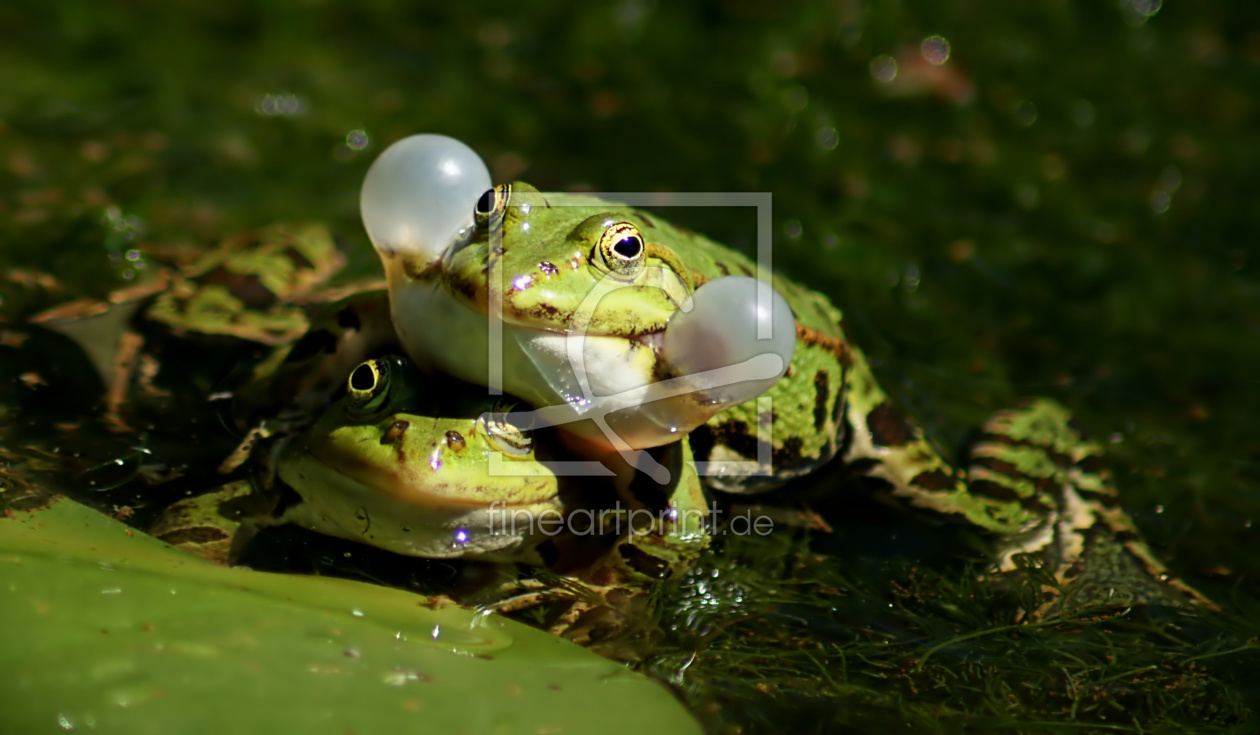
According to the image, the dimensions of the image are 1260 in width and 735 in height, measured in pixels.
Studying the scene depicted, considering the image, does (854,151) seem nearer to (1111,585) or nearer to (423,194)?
(1111,585)

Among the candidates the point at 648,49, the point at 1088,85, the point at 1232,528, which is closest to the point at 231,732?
the point at 1232,528

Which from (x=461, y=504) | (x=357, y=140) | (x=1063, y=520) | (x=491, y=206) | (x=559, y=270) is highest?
(x=357, y=140)

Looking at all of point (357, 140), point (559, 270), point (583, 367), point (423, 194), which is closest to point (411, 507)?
point (583, 367)

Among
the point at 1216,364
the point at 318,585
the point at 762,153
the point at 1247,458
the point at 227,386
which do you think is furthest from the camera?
the point at 762,153

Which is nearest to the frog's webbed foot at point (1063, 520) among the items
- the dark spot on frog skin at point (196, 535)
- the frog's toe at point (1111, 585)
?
the frog's toe at point (1111, 585)

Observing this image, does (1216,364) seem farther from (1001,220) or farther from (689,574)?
(689,574)

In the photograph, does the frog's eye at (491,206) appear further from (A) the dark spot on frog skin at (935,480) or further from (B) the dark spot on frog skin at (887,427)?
(A) the dark spot on frog skin at (935,480)

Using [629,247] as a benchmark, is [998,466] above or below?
below
